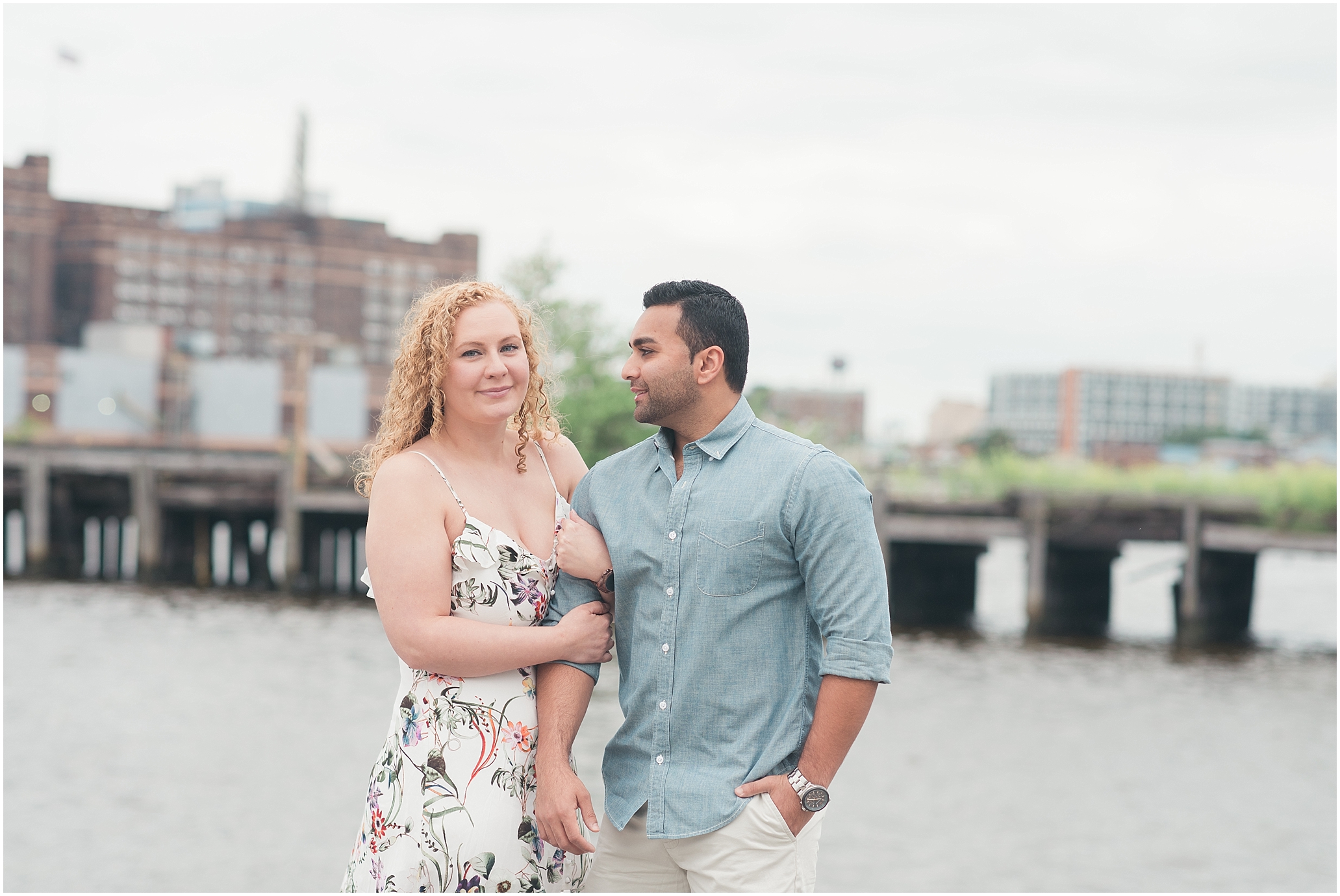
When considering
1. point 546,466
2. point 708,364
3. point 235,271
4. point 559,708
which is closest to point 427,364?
point 546,466

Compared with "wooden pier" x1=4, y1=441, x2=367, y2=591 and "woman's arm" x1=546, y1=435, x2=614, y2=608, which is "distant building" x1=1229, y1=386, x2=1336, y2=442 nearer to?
"wooden pier" x1=4, y1=441, x2=367, y2=591

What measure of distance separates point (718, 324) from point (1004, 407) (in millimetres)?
170885

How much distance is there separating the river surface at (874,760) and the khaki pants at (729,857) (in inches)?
325

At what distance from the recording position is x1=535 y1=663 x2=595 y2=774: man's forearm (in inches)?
110

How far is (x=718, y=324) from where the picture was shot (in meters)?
2.70

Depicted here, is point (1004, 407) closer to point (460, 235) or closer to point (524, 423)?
point (460, 235)

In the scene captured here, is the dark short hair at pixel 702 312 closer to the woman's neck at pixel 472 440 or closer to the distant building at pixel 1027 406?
the woman's neck at pixel 472 440

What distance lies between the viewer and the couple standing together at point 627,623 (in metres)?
2.62

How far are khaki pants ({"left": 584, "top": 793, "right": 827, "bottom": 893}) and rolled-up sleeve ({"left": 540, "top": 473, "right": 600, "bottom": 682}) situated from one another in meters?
0.39

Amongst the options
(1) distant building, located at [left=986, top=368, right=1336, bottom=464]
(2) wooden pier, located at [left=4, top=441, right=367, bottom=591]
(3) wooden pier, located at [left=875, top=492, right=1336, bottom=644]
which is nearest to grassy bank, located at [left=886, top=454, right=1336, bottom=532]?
(3) wooden pier, located at [left=875, top=492, right=1336, bottom=644]

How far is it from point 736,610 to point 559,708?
47 centimetres

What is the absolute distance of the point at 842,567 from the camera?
101 inches

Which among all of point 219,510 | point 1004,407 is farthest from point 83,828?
point 1004,407

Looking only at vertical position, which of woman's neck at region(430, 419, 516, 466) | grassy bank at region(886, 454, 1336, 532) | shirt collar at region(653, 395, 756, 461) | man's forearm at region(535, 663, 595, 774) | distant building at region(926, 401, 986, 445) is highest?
shirt collar at region(653, 395, 756, 461)
